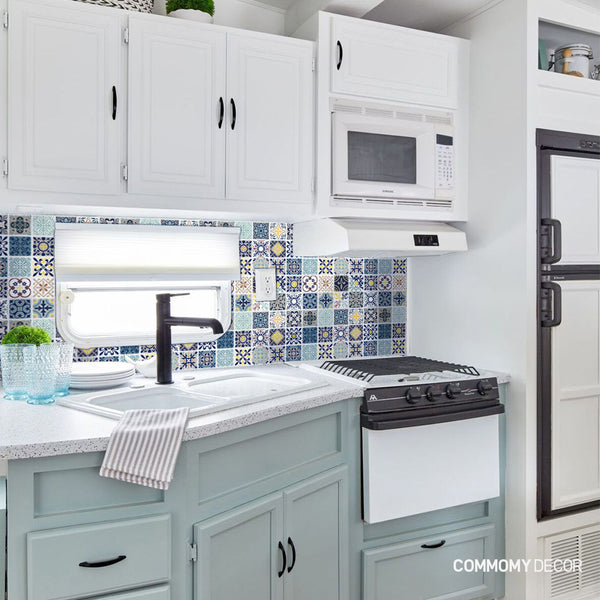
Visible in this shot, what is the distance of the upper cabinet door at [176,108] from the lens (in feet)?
6.69

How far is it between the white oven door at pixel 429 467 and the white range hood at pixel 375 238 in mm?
712

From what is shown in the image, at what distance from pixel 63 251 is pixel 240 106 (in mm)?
867

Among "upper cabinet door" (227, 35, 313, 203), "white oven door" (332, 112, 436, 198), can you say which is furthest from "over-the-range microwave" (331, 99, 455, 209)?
"upper cabinet door" (227, 35, 313, 203)

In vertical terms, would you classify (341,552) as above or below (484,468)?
below

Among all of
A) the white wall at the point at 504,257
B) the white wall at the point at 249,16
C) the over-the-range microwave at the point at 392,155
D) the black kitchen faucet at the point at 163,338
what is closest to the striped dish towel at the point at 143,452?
the black kitchen faucet at the point at 163,338

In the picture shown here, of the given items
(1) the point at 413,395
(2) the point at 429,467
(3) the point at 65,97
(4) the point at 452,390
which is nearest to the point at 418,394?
(1) the point at 413,395

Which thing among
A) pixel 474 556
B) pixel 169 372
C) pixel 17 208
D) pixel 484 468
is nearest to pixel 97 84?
pixel 17 208

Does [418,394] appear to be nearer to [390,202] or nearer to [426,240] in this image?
[426,240]

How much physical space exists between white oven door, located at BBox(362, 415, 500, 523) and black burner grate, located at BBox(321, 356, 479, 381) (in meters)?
0.24

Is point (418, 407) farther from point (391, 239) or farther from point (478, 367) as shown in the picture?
point (391, 239)

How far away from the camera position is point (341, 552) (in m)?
2.08

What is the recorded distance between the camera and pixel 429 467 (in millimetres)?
2229

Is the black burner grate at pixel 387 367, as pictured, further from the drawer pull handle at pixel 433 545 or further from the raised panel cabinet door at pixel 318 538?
the drawer pull handle at pixel 433 545

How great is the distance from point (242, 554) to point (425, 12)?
229 centimetres
